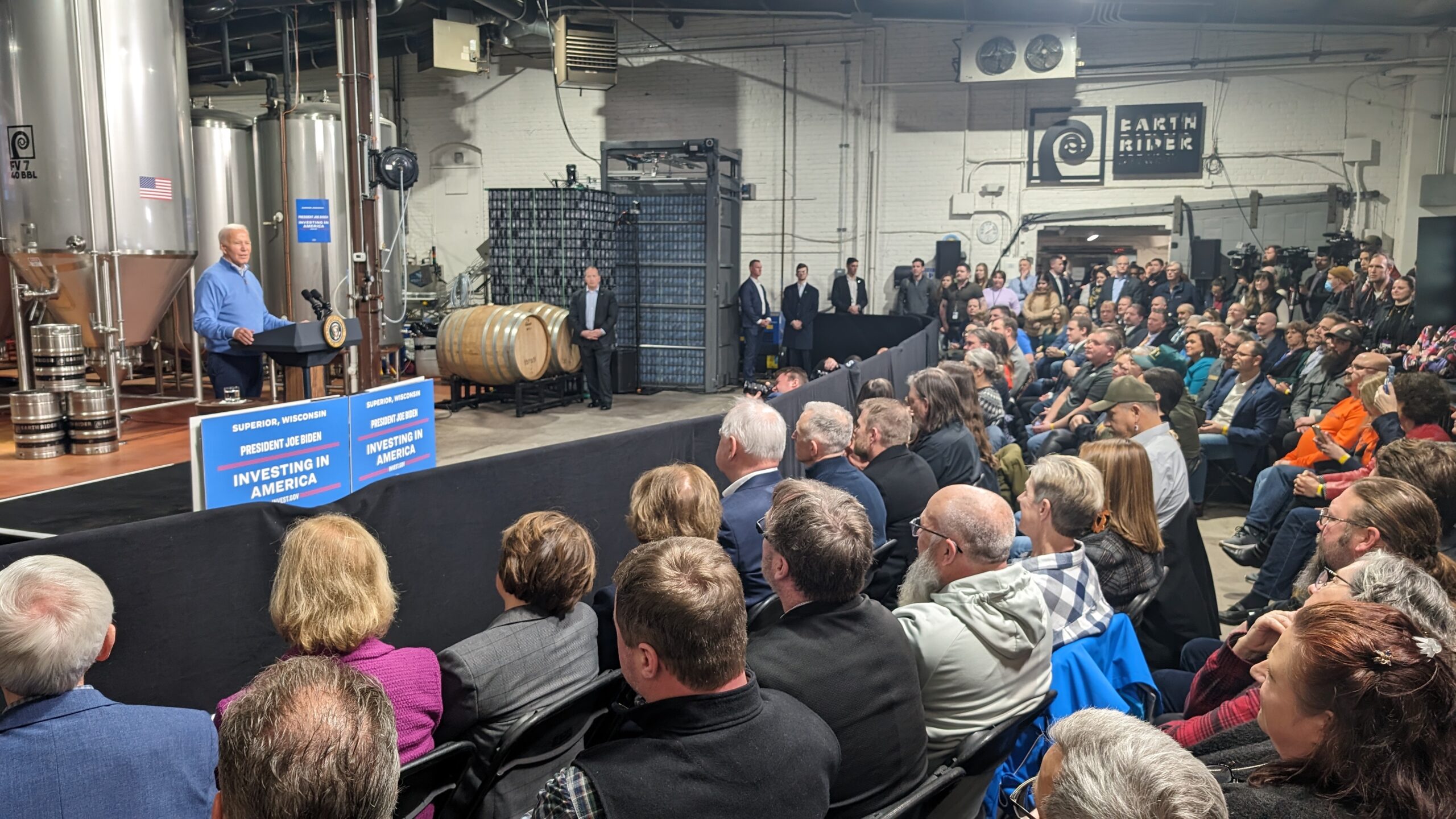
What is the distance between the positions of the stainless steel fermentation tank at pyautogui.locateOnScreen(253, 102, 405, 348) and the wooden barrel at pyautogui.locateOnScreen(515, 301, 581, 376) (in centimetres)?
170

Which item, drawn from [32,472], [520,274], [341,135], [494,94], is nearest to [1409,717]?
[32,472]

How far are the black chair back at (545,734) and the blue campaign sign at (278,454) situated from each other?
1.81m

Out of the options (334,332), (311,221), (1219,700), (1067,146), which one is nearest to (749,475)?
(1219,700)

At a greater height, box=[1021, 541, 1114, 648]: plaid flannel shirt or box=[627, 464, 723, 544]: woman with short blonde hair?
box=[627, 464, 723, 544]: woman with short blonde hair

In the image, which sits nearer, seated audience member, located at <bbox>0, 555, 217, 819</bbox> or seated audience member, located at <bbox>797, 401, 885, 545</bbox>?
seated audience member, located at <bbox>0, 555, 217, 819</bbox>

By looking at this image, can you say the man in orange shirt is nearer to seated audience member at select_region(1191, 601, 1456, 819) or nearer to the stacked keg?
seated audience member at select_region(1191, 601, 1456, 819)

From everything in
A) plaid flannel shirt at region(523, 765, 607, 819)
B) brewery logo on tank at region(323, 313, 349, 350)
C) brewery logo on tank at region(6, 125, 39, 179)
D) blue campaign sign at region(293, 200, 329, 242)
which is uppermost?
brewery logo on tank at region(6, 125, 39, 179)

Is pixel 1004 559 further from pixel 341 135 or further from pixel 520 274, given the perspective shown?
pixel 520 274

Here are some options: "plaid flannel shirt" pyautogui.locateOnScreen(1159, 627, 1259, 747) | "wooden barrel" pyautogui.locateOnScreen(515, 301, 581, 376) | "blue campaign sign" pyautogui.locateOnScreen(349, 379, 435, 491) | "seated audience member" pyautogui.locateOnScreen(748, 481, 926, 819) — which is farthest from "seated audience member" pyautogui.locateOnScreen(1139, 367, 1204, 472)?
"wooden barrel" pyautogui.locateOnScreen(515, 301, 581, 376)

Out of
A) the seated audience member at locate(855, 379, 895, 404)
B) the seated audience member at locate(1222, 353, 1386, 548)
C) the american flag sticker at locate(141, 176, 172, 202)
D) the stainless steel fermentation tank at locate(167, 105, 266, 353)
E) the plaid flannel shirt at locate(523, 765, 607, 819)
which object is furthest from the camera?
the stainless steel fermentation tank at locate(167, 105, 266, 353)

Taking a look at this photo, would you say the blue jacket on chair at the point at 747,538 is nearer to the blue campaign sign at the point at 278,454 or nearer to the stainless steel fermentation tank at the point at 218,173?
the blue campaign sign at the point at 278,454

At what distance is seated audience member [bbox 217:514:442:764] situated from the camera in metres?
2.14

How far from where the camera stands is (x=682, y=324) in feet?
45.6

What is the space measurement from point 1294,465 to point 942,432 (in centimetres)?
236
